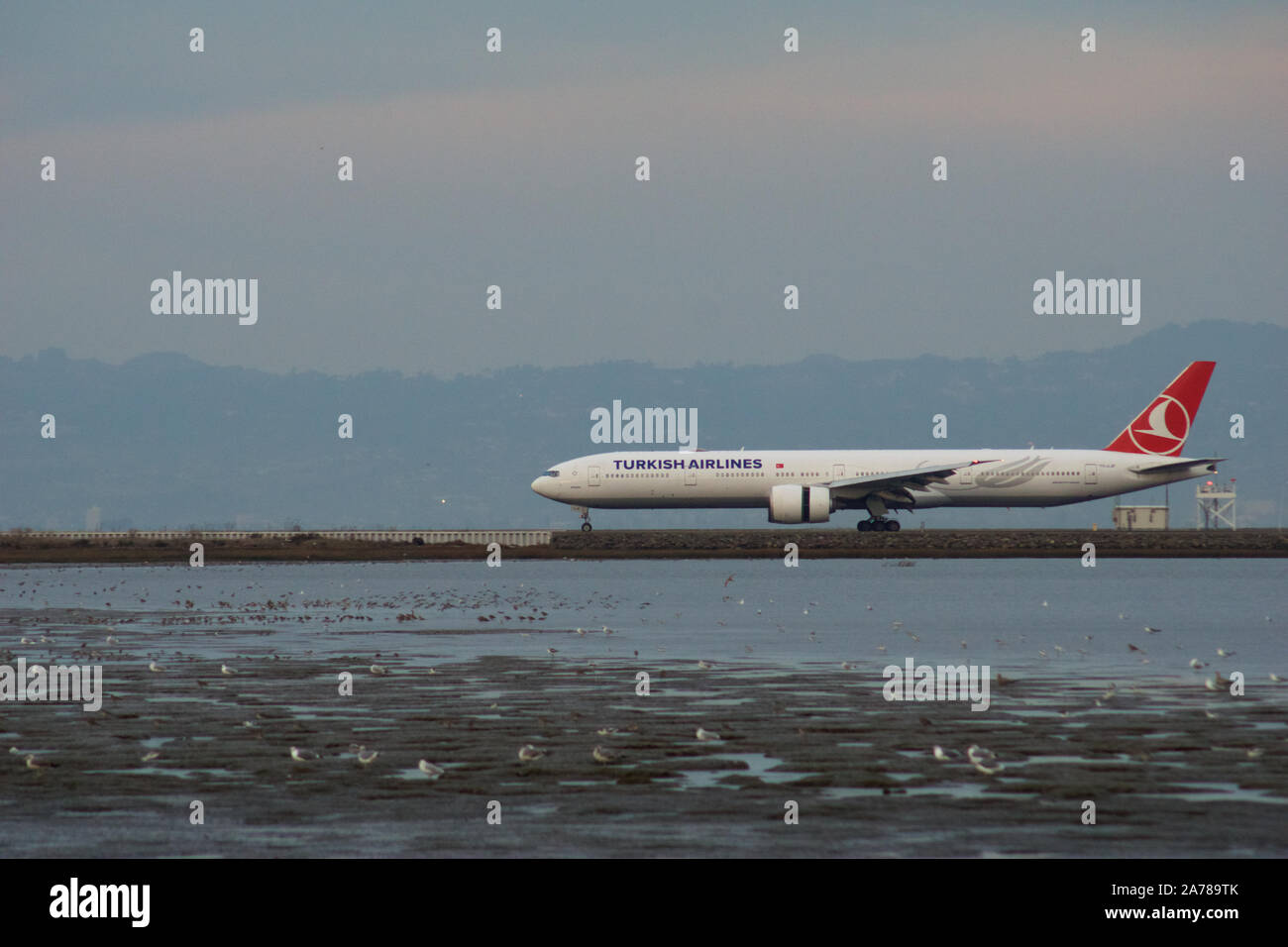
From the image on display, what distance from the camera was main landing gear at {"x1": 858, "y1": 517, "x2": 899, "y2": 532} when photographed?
98.0 metres

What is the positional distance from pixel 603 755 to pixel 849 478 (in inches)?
3106

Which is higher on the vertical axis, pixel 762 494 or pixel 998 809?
pixel 762 494

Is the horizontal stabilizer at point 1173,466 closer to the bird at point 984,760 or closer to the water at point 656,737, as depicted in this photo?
the water at point 656,737

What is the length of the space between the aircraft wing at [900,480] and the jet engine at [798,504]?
1677 mm

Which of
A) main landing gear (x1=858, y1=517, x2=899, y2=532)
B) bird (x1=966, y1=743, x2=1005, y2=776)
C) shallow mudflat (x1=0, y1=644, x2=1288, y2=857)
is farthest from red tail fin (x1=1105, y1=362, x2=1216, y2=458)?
bird (x1=966, y1=743, x2=1005, y2=776)

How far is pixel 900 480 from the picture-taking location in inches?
3716

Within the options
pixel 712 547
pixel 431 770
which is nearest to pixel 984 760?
pixel 431 770

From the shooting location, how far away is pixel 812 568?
238 ft

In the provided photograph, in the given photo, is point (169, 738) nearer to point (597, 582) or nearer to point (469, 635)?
point (469, 635)

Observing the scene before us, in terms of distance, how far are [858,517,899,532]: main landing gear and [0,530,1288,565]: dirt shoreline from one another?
443mm

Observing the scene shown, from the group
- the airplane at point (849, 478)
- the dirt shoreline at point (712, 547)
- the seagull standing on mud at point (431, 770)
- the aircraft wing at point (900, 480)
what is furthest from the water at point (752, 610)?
the airplane at point (849, 478)

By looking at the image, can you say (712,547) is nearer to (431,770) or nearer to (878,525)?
(878,525)
